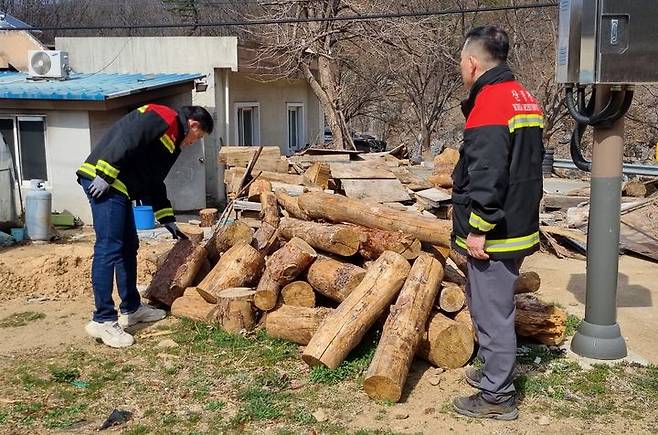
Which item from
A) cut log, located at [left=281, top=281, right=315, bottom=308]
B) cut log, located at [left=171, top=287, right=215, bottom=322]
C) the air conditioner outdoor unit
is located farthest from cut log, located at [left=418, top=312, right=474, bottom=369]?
the air conditioner outdoor unit

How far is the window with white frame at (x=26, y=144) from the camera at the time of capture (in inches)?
478

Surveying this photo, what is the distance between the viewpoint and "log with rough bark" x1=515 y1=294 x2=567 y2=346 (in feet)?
17.3

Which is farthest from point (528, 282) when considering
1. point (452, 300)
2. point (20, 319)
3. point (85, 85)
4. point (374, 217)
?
point (85, 85)

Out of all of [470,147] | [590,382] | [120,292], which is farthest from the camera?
[120,292]

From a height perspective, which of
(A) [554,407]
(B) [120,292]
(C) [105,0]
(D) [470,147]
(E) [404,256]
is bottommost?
(A) [554,407]

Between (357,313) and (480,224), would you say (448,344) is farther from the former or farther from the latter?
(480,224)

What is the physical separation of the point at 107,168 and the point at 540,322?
3597mm

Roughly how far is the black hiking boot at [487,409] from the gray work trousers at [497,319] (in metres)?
0.03

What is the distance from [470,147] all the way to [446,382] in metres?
1.75

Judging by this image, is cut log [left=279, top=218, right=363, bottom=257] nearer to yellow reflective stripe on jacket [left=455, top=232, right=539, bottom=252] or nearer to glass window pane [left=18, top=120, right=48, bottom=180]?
yellow reflective stripe on jacket [left=455, top=232, right=539, bottom=252]

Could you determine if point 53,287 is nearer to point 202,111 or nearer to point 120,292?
point 120,292

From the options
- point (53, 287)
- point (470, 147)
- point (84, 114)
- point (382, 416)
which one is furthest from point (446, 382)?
point (84, 114)

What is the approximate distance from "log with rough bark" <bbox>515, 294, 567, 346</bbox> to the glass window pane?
9.66m

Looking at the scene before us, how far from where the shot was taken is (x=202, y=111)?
5.77 metres
